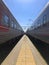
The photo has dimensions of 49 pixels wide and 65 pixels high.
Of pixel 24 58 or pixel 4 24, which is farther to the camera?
pixel 24 58

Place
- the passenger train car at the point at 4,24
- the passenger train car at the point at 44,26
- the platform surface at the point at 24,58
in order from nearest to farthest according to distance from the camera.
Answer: the passenger train car at the point at 4,24 → the passenger train car at the point at 44,26 → the platform surface at the point at 24,58

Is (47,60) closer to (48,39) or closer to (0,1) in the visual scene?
(48,39)

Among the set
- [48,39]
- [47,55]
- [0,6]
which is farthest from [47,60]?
[0,6]

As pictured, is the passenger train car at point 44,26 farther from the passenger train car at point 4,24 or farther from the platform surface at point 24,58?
the passenger train car at point 4,24

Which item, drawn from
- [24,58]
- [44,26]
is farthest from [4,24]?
[24,58]

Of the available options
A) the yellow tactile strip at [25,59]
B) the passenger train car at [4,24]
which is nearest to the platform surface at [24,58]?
the yellow tactile strip at [25,59]

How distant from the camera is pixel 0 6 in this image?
22.4 ft

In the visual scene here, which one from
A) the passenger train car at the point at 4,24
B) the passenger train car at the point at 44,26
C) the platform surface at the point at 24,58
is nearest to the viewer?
the passenger train car at the point at 4,24

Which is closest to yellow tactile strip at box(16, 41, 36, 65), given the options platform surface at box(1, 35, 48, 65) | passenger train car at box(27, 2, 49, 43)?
platform surface at box(1, 35, 48, 65)

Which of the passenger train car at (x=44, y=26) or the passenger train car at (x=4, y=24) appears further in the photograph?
the passenger train car at (x=44, y=26)

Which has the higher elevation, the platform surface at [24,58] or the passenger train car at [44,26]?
the passenger train car at [44,26]

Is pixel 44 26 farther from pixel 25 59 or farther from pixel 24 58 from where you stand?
pixel 24 58

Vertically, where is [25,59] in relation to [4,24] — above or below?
below

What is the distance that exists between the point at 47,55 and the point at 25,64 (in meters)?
1.07
